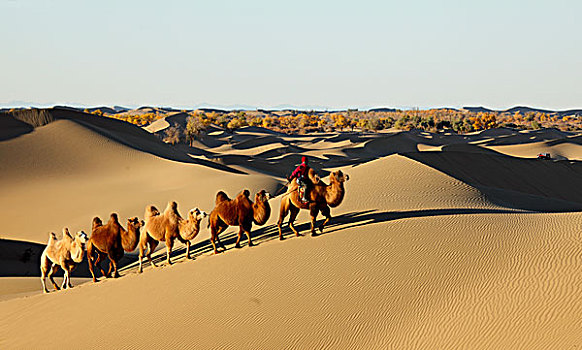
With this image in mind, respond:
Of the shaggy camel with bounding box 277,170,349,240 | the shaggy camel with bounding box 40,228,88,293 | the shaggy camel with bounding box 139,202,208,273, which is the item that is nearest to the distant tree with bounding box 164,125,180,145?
the shaggy camel with bounding box 40,228,88,293

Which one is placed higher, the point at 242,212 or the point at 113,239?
the point at 242,212

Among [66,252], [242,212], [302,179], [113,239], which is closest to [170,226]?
[113,239]

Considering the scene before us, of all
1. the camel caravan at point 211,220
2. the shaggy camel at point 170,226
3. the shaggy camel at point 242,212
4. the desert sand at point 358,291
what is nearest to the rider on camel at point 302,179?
the camel caravan at point 211,220

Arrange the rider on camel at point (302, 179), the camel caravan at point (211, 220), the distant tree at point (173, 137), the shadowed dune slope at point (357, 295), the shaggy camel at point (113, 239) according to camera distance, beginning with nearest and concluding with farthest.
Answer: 1. the shadowed dune slope at point (357, 295)
2. the rider on camel at point (302, 179)
3. the camel caravan at point (211, 220)
4. the shaggy camel at point (113, 239)
5. the distant tree at point (173, 137)

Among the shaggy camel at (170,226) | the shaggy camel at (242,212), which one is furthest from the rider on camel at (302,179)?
the shaggy camel at (170,226)

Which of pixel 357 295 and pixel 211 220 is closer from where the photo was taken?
pixel 357 295

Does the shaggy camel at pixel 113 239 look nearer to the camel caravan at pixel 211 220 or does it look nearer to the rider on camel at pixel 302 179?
the camel caravan at pixel 211 220

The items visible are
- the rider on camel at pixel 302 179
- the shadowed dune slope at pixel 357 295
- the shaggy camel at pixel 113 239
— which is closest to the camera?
the shadowed dune slope at pixel 357 295

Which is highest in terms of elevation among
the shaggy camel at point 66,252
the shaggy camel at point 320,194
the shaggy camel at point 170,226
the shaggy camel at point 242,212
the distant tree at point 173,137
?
the shaggy camel at point 320,194

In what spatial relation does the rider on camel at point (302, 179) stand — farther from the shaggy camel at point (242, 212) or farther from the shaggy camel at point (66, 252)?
the shaggy camel at point (66, 252)

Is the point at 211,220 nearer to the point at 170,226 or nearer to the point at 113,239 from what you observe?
the point at 170,226

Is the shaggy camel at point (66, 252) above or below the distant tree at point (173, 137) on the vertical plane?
above

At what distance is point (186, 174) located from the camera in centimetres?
3212

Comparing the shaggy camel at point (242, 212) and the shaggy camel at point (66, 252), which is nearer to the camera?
the shaggy camel at point (66, 252)
